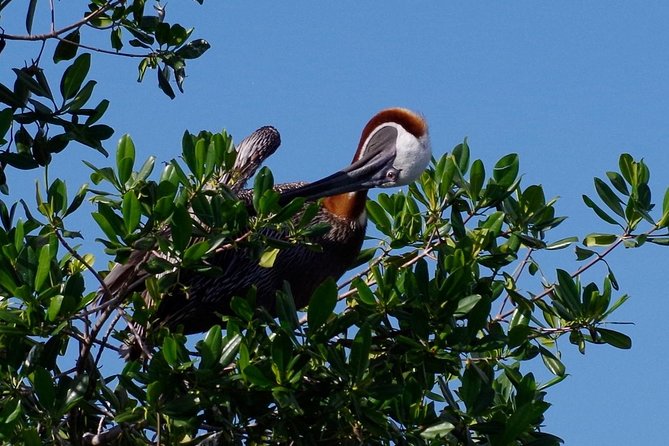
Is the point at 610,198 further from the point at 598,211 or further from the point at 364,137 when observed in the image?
the point at 364,137

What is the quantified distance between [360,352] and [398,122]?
2.32 m

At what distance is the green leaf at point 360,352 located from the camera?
10.3 ft

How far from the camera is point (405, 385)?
334 cm

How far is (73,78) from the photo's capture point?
3.51m

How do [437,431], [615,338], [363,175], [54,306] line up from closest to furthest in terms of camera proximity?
1. [54,306]
2. [437,431]
3. [615,338]
4. [363,175]

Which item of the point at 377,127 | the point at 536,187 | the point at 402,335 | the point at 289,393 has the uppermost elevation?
the point at 377,127

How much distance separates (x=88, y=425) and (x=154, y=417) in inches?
18.8

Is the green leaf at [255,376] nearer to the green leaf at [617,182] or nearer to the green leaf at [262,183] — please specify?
the green leaf at [262,183]

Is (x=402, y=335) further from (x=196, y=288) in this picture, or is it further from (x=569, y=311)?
(x=196, y=288)

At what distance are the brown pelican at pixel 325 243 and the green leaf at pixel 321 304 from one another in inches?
47.3

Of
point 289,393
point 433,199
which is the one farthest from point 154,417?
point 433,199

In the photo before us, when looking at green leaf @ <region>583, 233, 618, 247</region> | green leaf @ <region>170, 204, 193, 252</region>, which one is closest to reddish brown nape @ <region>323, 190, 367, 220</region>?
green leaf @ <region>583, 233, 618, 247</region>

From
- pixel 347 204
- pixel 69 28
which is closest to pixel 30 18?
pixel 69 28

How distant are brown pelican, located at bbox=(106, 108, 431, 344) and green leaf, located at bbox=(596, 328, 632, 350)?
3.81 feet
